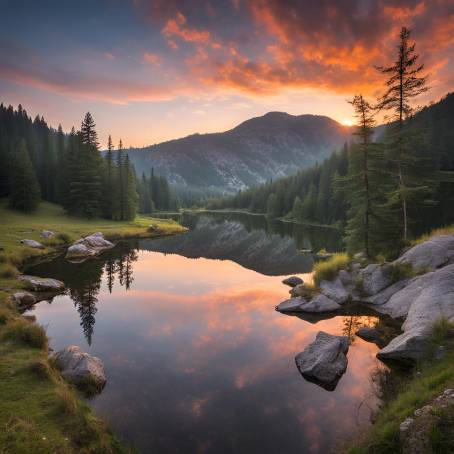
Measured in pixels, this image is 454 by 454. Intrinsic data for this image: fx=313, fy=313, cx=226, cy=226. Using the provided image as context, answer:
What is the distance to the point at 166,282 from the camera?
3469 centimetres

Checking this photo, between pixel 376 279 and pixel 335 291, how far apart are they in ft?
11.6

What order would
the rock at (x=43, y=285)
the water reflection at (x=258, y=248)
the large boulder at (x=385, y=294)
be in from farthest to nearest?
the water reflection at (x=258, y=248) → the rock at (x=43, y=285) → the large boulder at (x=385, y=294)

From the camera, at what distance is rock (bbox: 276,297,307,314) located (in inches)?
965

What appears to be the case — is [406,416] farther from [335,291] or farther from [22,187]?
[22,187]

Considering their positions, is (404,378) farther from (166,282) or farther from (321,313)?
(166,282)

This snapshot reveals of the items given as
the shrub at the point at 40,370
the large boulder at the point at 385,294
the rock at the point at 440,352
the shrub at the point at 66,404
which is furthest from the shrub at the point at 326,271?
the shrub at the point at 66,404

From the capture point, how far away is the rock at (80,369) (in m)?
13.6

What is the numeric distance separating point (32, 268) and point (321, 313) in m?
30.8

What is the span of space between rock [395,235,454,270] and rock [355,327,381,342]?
778 cm

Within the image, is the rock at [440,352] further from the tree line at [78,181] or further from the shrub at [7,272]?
the tree line at [78,181]

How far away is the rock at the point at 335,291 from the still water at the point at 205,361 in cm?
296

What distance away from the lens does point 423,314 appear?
16375 millimetres

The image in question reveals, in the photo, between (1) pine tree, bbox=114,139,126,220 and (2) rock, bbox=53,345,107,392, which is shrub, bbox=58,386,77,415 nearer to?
(2) rock, bbox=53,345,107,392

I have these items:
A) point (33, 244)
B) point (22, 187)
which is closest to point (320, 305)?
point (33, 244)
